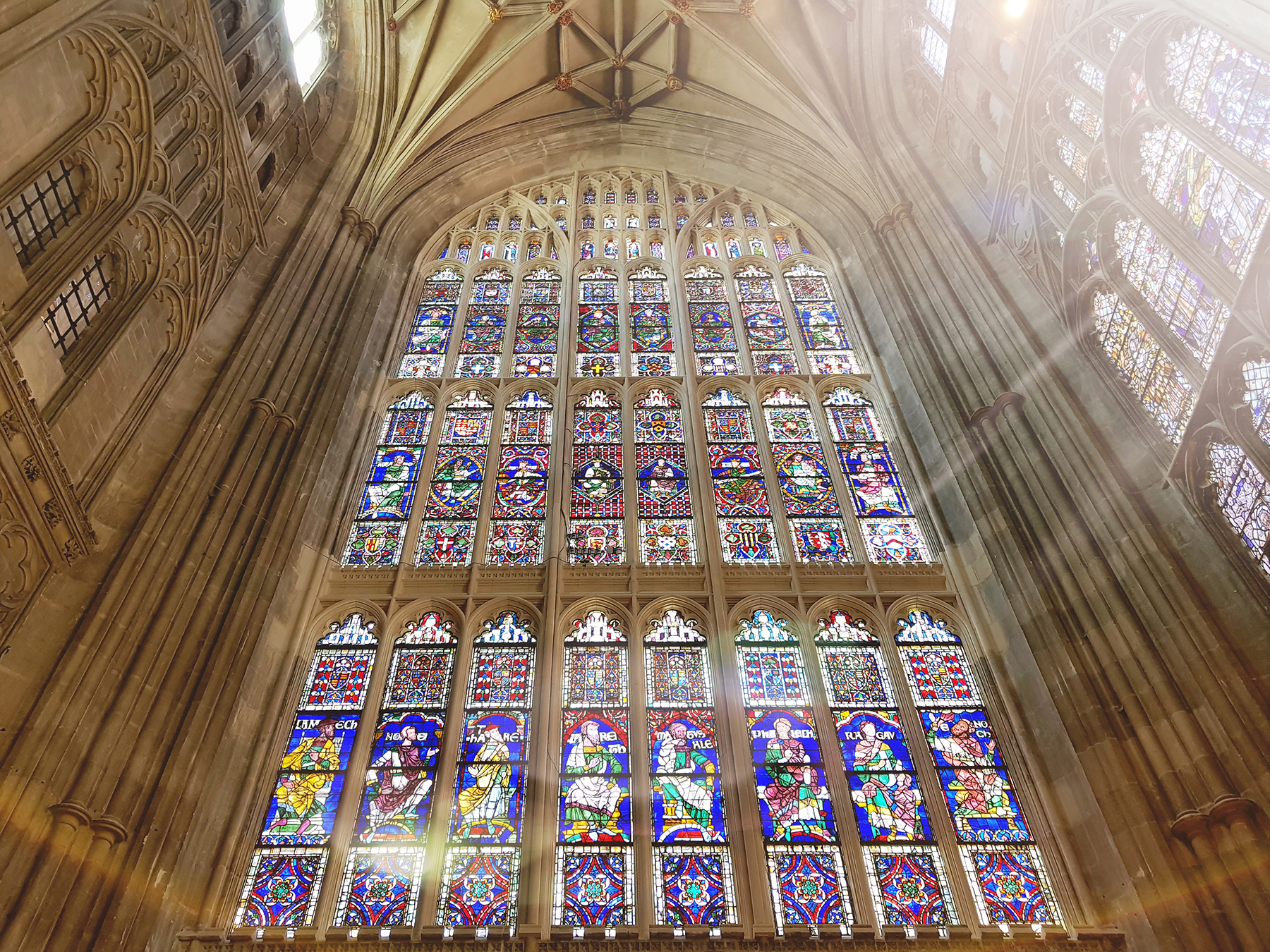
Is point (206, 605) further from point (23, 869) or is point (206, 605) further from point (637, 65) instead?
point (637, 65)

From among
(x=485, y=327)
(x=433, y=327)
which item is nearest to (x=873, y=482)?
(x=485, y=327)

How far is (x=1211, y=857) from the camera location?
726cm

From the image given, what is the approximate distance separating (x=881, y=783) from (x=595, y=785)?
2.69 m

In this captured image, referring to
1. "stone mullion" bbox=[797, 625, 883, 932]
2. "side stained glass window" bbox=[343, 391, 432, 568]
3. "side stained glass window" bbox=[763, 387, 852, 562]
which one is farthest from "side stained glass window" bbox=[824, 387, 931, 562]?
"side stained glass window" bbox=[343, 391, 432, 568]

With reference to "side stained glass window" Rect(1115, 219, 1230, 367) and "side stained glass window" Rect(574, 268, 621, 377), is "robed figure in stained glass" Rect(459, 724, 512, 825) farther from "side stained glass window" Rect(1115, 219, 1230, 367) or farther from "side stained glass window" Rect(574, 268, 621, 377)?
"side stained glass window" Rect(1115, 219, 1230, 367)

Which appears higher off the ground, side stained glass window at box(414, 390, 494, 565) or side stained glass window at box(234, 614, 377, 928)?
side stained glass window at box(414, 390, 494, 565)

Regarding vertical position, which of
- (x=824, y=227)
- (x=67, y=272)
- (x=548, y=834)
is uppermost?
(x=824, y=227)

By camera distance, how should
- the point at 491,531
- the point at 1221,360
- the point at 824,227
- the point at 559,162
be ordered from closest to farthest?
the point at 1221,360
the point at 491,531
the point at 824,227
the point at 559,162

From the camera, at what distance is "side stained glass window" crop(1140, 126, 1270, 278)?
809 cm

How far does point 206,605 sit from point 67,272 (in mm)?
3186

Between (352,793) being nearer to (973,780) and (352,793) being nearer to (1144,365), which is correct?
(973,780)

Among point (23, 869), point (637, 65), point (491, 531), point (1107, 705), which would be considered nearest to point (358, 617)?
point (491, 531)

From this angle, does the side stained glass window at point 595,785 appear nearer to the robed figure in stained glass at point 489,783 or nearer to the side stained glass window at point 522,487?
the robed figure in stained glass at point 489,783

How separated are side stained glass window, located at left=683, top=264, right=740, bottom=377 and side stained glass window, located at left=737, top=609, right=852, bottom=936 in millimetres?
5045
